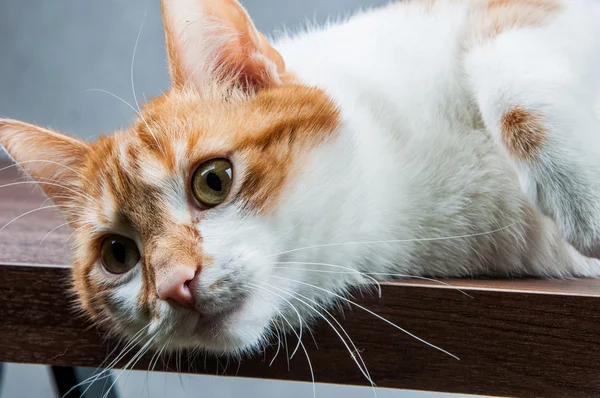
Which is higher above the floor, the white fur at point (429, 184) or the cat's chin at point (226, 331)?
the white fur at point (429, 184)

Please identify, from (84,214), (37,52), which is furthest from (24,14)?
(84,214)

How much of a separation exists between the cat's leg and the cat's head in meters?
0.18

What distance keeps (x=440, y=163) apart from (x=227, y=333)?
31 centimetres

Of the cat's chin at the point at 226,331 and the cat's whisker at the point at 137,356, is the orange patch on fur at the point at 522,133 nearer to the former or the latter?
the cat's chin at the point at 226,331

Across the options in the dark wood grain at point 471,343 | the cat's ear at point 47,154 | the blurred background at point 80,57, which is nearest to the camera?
the dark wood grain at point 471,343

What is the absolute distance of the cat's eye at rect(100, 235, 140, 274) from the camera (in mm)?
729

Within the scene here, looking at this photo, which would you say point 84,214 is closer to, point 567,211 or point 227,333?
point 227,333

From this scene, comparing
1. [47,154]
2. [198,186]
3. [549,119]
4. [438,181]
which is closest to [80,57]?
[47,154]

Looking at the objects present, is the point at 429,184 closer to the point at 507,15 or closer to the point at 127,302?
the point at 507,15

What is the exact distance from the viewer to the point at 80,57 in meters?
1.59

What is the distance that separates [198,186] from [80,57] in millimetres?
1061

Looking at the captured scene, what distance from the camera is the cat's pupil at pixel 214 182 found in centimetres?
68

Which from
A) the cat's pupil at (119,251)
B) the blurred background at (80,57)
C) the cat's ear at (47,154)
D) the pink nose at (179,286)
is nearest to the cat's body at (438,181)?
the pink nose at (179,286)

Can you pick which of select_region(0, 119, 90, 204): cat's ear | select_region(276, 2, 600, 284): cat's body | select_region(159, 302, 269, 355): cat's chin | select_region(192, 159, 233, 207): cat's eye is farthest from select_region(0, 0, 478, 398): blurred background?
select_region(159, 302, 269, 355): cat's chin
